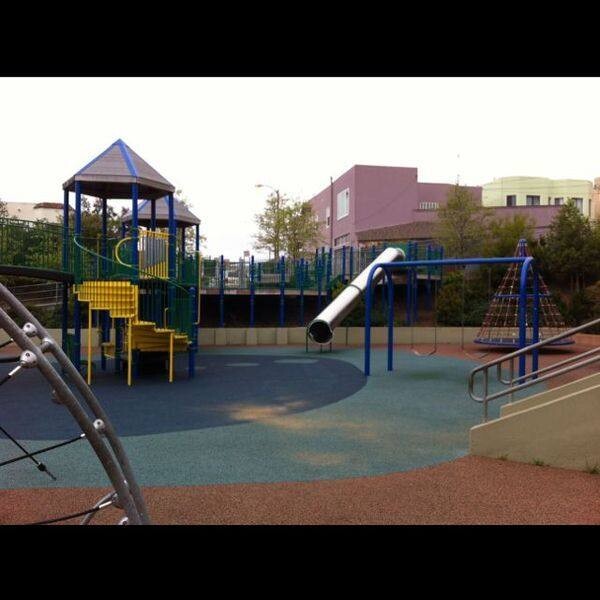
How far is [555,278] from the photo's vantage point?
2673 centimetres

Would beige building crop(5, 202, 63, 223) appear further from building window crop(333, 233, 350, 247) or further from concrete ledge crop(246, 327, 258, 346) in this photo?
concrete ledge crop(246, 327, 258, 346)

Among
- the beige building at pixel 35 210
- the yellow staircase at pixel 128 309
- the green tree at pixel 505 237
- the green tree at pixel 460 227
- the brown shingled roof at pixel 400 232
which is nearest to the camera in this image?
the yellow staircase at pixel 128 309

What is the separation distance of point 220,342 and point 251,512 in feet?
57.4

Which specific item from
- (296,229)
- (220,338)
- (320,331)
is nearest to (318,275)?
(220,338)

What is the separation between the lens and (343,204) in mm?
48125

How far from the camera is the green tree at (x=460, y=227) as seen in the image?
3366cm

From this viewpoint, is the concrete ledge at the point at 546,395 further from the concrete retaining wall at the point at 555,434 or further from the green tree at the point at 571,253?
the green tree at the point at 571,253

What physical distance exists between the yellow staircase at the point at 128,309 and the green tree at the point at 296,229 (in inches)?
1051

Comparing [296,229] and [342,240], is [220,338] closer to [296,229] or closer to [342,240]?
[296,229]

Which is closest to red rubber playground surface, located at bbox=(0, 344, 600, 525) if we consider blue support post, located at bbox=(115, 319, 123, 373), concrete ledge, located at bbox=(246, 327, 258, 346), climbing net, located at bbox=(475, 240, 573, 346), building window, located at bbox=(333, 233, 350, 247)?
blue support post, located at bbox=(115, 319, 123, 373)

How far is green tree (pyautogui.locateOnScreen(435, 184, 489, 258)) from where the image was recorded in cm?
3366

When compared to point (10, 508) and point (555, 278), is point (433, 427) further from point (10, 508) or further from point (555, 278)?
point (555, 278)

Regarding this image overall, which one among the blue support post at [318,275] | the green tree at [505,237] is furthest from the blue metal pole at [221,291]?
the green tree at [505,237]

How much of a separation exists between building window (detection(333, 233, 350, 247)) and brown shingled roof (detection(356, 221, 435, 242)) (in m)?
3.06
